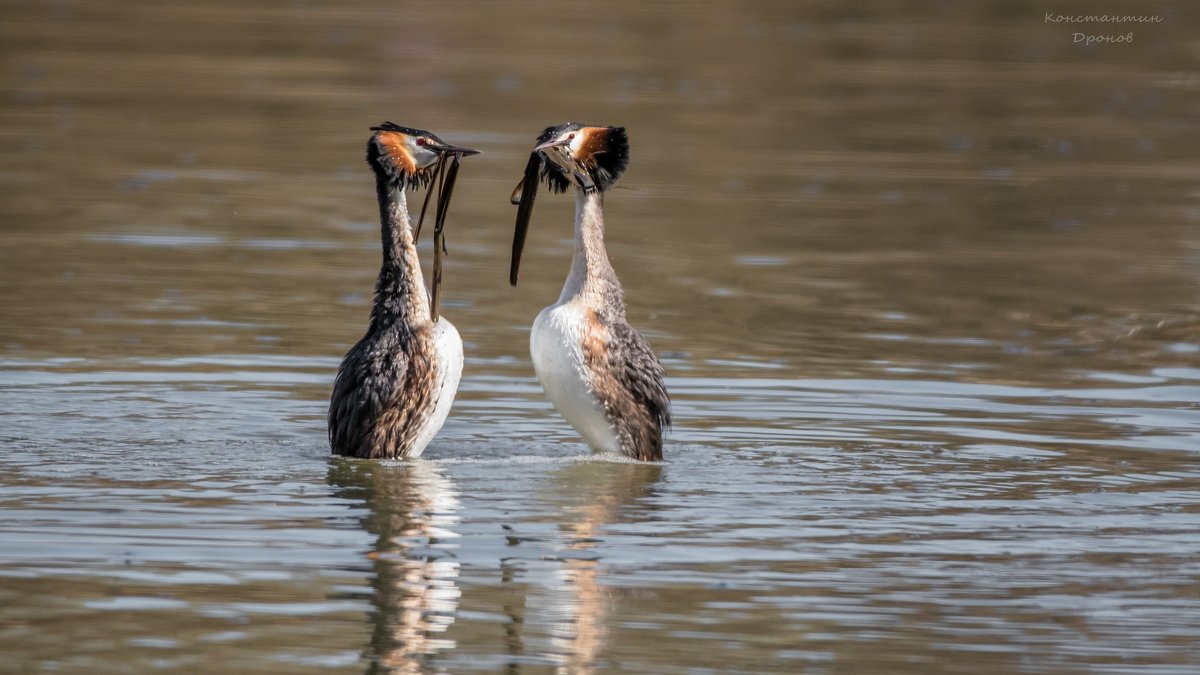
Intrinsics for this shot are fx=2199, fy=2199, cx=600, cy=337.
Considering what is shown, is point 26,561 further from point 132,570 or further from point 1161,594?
point 1161,594

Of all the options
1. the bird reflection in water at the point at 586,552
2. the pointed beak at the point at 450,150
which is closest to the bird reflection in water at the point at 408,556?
the bird reflection in water at the point at 586,552

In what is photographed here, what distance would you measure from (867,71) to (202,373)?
57.3 feet

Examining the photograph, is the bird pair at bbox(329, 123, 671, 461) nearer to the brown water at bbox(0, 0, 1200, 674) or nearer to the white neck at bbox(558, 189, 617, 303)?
the white neck at bbox(558, 189, 617, 303)

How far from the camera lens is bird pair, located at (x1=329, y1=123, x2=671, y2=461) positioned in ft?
32.0

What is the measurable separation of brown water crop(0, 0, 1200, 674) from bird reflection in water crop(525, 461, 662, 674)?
0.08 feet

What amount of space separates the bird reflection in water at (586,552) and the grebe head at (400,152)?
152 cm

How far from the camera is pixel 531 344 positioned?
989cm

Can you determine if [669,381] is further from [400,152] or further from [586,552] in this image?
[586,552]

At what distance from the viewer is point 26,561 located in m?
7.73

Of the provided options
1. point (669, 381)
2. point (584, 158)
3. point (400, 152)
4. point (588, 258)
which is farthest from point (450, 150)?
point (669, 381)

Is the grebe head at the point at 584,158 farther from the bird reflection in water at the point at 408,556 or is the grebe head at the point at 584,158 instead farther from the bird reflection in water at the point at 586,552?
the bird reflection in water at the point at 408,556

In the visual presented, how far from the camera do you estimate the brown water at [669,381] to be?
282 inches

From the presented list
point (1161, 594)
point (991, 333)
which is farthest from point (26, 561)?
point (991, 333)

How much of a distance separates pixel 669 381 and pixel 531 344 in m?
2.27
